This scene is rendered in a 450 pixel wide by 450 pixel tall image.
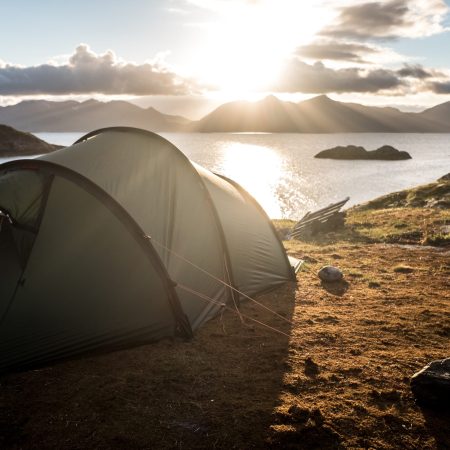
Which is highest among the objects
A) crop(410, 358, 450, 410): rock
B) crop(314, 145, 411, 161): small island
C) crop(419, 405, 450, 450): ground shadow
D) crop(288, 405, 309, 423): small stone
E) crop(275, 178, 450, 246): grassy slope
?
crop(314, 145, 411, 161): small island

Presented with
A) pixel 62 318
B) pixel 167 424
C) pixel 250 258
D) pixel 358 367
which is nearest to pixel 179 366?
pixel 167 424

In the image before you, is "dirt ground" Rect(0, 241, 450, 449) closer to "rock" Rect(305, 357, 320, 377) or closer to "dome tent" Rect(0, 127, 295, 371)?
"rock" Rect(305, 357, 320, 377)

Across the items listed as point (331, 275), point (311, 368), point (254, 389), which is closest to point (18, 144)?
point (331, 275)

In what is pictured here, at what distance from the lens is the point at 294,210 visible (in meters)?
54.6

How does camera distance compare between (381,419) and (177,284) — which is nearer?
(381,419)

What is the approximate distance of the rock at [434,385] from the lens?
6004 millimetres

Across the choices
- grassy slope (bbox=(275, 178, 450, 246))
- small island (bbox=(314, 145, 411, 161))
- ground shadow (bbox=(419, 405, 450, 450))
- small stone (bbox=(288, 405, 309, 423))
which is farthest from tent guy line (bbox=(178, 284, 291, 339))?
small island (bbox=(314, 145, 411, 161))

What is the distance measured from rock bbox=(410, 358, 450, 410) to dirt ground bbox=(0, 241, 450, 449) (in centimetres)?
21

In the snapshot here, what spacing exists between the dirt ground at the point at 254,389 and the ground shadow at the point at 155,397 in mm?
17

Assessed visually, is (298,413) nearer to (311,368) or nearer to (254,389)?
(254,389)

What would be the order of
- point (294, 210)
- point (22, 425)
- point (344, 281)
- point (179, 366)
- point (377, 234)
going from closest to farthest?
point (22, 425) < point (179, 366) < point (344, 281) < point (377, 234) < point (294, 210)

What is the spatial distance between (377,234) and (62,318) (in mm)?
14873

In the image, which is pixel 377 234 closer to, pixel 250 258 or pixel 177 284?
pixel 250 258

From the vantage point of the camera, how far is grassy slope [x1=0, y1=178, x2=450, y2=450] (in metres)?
5.48
